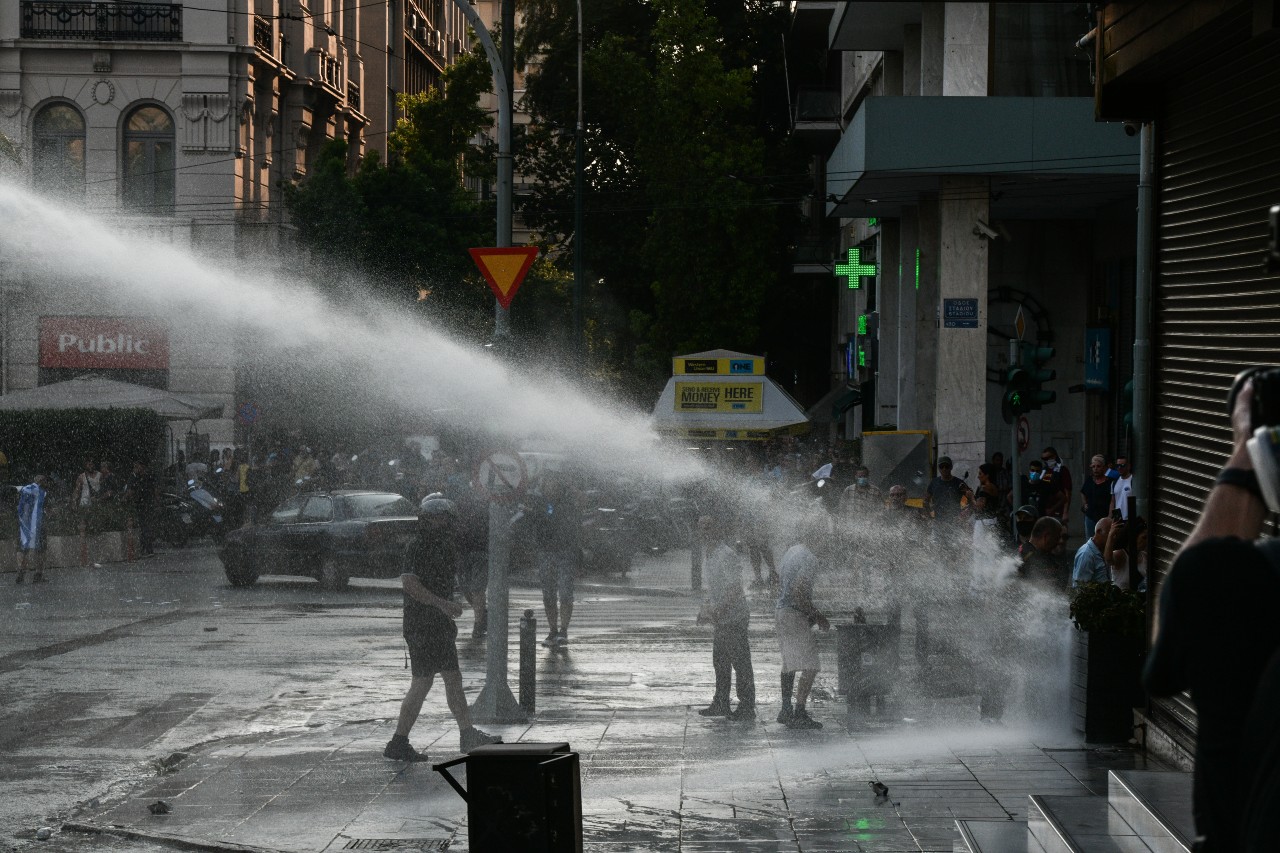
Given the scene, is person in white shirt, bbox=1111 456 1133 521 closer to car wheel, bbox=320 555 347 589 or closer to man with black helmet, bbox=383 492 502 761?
man with black helmet, bbox=383 492 502 761

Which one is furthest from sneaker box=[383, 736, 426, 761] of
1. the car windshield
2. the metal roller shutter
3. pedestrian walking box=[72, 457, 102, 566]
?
pedestrian walking box=[72, 457, 102, 566]

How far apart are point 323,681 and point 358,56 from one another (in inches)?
1625

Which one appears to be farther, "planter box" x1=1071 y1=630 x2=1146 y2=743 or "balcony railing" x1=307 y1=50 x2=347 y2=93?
"balcony railing" x1=307 y1=50 x2=347 y2=93

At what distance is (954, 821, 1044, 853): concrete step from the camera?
699cm

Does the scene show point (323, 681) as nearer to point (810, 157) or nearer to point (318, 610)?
point (318, 610)

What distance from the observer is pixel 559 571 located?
54.5 feet

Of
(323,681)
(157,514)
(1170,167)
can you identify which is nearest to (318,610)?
(323,681)

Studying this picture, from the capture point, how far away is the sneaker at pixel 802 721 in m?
11.2

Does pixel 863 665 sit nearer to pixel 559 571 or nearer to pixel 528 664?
pixel 528 664

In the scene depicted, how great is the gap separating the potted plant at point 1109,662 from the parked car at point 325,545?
42.7 ft

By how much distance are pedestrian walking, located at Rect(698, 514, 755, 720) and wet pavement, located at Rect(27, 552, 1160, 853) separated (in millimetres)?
300

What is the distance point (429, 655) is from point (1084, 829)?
4.89m

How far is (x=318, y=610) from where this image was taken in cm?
1909

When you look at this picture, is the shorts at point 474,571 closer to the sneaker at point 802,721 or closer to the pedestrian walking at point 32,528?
the sneaker at point 802,721
